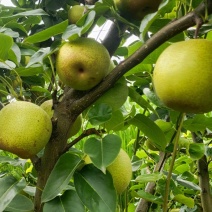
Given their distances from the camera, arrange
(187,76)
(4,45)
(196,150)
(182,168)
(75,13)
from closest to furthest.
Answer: (187,76), (4,45), (196,150), (75,13), (182,168)

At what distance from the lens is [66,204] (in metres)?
0.82

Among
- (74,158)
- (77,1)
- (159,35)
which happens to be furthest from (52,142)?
(77,1)

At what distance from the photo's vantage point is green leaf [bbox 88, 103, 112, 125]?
32.7 inches

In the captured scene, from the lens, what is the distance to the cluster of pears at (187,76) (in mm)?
616

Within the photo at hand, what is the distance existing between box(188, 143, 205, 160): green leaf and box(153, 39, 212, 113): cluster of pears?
408 millimetres

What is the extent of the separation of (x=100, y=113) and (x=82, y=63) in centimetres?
10

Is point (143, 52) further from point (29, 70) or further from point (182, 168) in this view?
point (182, 168)

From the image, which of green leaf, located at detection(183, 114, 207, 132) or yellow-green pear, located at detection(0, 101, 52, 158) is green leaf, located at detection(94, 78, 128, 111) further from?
green leaf, located at detection(183, 114, 207, 132)

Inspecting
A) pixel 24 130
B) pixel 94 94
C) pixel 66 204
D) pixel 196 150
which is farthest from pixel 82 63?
pixel 196 150

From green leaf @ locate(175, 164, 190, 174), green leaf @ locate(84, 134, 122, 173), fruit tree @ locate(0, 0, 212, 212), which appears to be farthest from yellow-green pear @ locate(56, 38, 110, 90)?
green leaf @ locate(175, 164, 190, 174)

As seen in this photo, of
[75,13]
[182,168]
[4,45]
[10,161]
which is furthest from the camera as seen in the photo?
[182,168]

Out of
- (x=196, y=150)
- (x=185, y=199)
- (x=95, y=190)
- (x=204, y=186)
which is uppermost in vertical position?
(x=95, y=190)

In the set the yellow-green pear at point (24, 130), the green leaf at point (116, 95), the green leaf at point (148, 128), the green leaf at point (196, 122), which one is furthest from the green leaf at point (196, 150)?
the yellow-green pear at point (24, 130)

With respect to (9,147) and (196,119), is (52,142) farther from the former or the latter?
(196,119)
